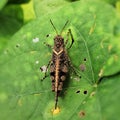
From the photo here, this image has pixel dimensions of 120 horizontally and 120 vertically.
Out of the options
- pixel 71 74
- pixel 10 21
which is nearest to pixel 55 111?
pixel 71 74

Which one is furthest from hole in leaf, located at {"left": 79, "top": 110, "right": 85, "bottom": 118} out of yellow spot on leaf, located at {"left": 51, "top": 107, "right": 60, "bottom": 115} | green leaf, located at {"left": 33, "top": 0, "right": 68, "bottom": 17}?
green leaf, located at {"left": 33, "top": 0, "right": 68, "bottom": 17}

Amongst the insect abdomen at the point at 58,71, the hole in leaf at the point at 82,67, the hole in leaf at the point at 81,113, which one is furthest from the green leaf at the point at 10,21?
the hole in leaf at the point at 81,113

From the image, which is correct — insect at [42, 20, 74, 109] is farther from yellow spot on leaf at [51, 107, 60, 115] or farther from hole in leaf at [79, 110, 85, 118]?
hole in leaf at [79, 110, 85, 118]

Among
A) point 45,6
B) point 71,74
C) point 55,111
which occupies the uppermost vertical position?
point 45,6

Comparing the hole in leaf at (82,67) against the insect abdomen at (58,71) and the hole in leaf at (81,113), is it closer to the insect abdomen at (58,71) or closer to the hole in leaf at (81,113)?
the insect abdomen at (58,71)

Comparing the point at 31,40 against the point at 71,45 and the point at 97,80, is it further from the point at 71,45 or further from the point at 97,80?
the point at 97,80

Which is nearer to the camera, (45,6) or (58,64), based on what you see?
(58,64)

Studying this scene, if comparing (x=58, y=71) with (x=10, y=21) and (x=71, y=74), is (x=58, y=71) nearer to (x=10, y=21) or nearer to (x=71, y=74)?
(x=71, y=74)
